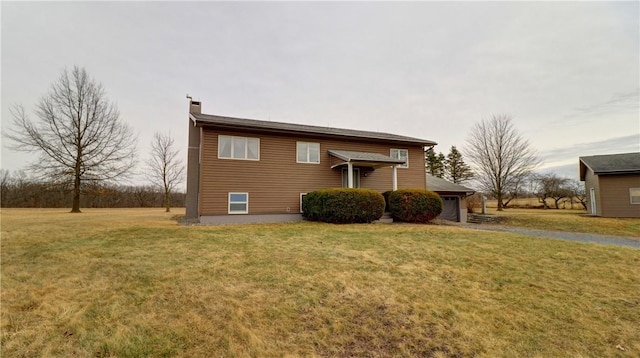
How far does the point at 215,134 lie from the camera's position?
12.8 metres

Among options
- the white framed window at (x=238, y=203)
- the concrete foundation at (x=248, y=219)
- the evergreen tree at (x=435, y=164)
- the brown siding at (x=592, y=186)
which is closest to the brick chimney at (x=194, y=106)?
the white framed window at (x=238, y=203)

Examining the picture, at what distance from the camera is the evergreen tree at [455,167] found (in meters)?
38.6

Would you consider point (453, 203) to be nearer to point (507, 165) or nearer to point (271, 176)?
point (507, 165)

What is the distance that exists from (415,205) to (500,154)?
61.4 ft

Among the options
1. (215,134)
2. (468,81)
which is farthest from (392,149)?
(215,134)

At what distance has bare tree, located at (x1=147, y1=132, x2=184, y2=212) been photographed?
26281 millimetres

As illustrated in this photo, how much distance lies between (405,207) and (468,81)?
953 centimetres

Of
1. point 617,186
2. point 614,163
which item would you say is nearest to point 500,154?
point 614,163

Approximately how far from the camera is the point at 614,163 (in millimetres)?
19078

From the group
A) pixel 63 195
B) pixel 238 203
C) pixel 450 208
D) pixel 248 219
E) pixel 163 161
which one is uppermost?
pixel 163 161

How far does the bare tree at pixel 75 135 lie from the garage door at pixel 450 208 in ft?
82.0

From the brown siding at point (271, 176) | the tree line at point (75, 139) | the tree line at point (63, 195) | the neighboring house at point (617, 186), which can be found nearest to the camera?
the brown siding at point (271, 176)

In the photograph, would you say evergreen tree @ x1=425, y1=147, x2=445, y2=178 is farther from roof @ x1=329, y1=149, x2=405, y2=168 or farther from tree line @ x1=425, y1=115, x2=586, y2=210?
roof @ x1=329, y1=149, x2=405, y2=168

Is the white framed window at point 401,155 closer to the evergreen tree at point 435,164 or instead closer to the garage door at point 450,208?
the garage door at point 450,208
